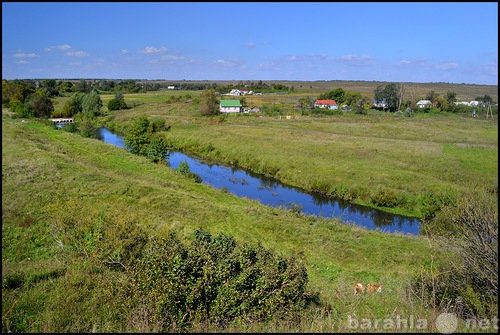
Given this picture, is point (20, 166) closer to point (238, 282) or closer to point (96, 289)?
point (96, 289)

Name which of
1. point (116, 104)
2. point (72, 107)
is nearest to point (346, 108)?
point (116, 104)

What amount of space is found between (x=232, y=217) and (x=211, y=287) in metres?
11.6

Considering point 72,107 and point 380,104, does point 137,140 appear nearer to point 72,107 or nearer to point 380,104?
point 72,107

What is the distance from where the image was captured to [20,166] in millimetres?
23172

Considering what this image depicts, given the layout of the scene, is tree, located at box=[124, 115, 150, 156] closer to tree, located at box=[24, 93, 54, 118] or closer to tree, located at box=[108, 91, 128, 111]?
tree, located at box=[24, 93, 54, 118]

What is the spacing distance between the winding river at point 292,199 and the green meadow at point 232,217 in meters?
1.19

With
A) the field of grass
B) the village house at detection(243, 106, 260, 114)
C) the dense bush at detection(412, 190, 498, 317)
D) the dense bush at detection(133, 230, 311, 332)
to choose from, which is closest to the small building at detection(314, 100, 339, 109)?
the village house at detection(243, 106, 260, 114)

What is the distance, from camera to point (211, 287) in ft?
24.2

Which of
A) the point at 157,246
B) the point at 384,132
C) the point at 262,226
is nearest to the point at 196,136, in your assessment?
the point at 384,132

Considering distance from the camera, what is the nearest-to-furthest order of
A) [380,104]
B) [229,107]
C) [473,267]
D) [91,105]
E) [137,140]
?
[473,267] → [137,140] → [91,105] → [229,107] → [380,104]

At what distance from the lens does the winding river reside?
22.7 meters

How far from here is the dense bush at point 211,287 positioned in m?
6.95

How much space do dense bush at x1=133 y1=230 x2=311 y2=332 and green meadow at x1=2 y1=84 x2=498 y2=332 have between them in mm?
389

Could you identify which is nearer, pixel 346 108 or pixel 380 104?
pixel 346 108
